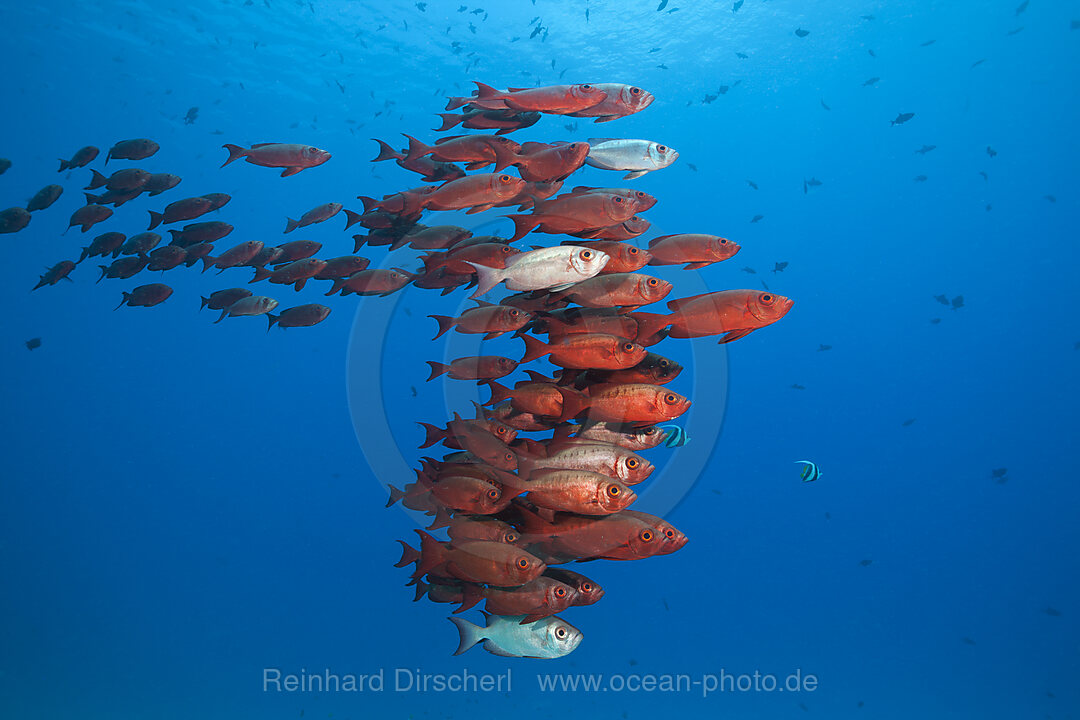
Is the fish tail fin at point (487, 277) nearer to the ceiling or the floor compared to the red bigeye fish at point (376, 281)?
nearer to the floor

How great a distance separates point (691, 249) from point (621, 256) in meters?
0.46

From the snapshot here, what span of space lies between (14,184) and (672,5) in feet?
90.5

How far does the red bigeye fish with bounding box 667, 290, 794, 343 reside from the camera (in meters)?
2.85

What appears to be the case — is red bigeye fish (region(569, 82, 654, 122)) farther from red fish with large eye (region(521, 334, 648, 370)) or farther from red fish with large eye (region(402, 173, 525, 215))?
red fish with large eye (region(521, 334, 648, 370))

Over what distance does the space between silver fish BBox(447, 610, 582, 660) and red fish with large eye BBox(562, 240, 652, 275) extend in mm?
2109

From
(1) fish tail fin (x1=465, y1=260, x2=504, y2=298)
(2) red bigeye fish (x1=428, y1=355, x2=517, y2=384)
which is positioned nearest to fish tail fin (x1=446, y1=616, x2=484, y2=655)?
(2) red bigeye fish (x1=428, y1=355, x2=517, y2=384)

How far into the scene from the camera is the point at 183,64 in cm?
1856

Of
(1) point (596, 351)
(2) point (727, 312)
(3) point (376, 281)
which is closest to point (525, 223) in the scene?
(1) point (596, 351)

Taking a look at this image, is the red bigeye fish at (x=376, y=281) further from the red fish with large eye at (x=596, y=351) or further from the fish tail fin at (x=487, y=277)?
the red fish with large eye at (x=596, y=351)

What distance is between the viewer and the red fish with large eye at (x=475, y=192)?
3.23 m

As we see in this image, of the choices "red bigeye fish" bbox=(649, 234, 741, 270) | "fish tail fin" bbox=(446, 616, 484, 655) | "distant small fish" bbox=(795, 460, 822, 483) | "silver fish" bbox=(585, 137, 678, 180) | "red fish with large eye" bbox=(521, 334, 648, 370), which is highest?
"silver fish" bbox=(585, 137, 678, 180)

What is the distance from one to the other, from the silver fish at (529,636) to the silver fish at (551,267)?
78.5 inches

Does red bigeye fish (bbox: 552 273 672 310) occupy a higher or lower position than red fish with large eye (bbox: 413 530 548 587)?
higher

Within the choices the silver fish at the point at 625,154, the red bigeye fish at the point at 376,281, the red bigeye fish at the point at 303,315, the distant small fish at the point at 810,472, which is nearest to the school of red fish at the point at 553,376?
the silver fish at the point at 625,154
